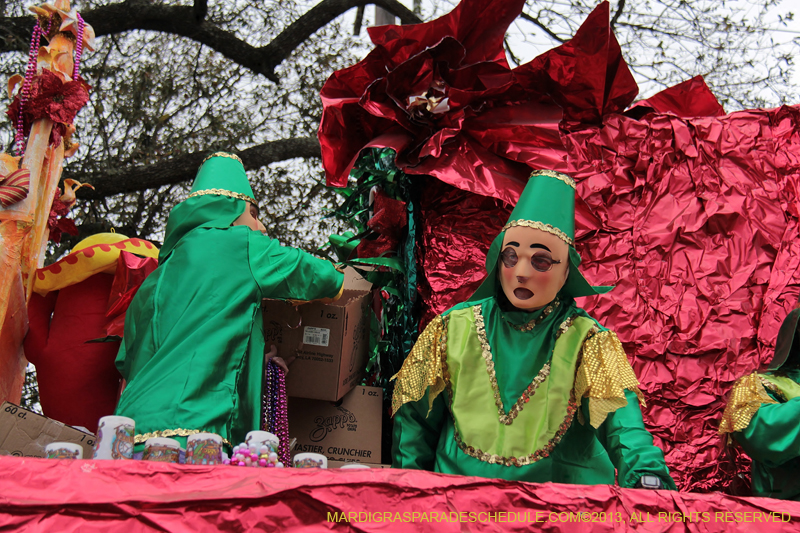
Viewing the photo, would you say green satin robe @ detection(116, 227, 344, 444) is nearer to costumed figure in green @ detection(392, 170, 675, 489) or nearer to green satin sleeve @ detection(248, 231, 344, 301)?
green satin sleeve @ detection(248, 231, 344, 301)

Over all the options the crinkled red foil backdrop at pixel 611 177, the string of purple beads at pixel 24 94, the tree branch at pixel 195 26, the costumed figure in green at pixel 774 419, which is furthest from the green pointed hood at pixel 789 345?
the tree branch at pixel 195 26

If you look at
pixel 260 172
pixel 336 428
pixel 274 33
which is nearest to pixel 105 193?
pixel 260 172

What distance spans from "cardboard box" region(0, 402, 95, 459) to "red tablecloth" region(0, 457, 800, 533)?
0.74 metres

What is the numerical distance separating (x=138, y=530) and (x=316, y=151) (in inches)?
182

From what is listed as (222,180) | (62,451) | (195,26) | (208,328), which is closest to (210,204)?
(222,180)

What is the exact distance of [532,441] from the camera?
236cm

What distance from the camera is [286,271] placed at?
9.48ft

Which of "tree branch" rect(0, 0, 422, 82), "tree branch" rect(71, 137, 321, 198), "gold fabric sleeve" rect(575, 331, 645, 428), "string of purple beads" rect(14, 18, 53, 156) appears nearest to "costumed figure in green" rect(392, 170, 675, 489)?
"gold fabric sleeve" rect(575, 331, 645, 428)

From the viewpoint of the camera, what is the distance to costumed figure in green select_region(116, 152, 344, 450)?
2.46m

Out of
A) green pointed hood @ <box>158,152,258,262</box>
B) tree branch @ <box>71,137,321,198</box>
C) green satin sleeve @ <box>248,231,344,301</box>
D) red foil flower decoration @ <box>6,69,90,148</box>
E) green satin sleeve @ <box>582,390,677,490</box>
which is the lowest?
green satin sleeve @ <box>582,390,677,490</box>

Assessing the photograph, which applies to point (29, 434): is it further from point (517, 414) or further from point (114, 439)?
point (517, 414)

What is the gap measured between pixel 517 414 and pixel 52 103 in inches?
103

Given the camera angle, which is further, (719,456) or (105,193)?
(105,193)

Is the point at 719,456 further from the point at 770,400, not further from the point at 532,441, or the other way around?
the point at 532,441
